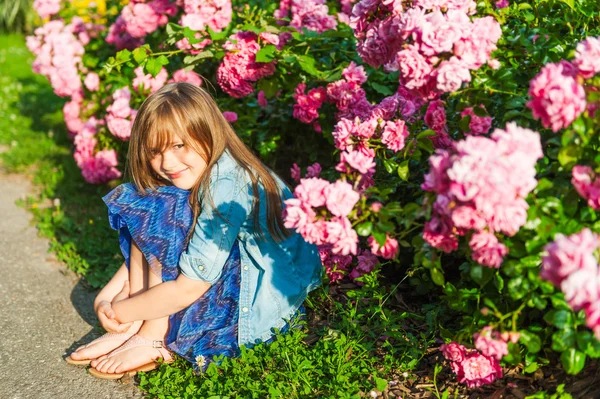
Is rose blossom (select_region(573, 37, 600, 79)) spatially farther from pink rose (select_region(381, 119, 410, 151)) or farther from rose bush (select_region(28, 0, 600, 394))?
pink rose (select_region(381, 119, 410, 151))

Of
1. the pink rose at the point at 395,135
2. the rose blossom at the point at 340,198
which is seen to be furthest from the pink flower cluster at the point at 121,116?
the rose blossom at the point at 340,198

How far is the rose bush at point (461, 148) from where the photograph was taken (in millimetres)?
1688

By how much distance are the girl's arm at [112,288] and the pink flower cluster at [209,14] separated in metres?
1.21

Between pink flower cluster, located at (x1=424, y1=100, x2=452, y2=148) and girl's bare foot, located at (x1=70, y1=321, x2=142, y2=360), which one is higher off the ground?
pink flower cluster, located at (x1=424, y1=100, x2=452, y2=148)

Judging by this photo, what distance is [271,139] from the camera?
137 inches

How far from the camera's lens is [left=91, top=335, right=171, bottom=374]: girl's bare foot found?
258 cm

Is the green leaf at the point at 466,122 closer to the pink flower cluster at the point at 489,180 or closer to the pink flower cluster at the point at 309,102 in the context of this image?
the pink flower cluster at the point at 489,180

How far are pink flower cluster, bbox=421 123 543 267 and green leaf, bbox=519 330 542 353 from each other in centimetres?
39

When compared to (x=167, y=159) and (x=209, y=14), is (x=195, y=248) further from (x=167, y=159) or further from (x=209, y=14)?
(x=209, y=14)

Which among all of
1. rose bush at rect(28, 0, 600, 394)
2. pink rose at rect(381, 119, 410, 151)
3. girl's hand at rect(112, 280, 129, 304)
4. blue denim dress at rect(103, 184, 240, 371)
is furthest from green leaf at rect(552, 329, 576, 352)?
girl's hand at rect(112, 280, 129, 304)

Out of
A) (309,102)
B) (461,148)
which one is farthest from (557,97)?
(309,102)

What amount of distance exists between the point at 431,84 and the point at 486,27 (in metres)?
0.23

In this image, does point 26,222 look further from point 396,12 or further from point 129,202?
point 396,12

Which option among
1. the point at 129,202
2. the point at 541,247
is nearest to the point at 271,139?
the point at 129,202
